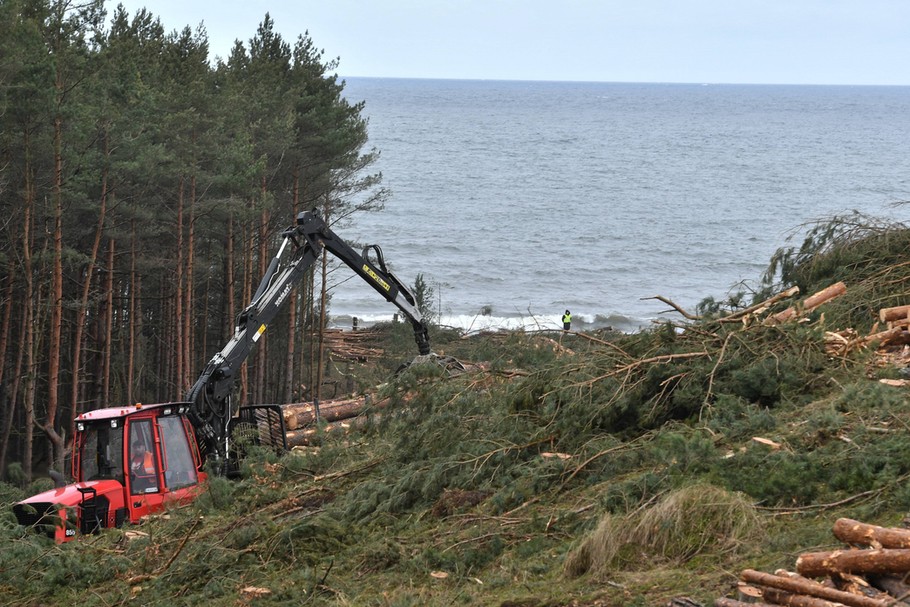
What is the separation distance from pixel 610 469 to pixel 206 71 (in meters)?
24.7

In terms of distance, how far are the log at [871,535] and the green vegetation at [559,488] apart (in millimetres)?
566

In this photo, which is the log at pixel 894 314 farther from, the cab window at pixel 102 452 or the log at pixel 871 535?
the cab window at pixel 102 452

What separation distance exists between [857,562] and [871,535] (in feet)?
0.96

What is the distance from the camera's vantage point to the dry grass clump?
736cm

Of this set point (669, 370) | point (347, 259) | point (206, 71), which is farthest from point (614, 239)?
point (669, 370)

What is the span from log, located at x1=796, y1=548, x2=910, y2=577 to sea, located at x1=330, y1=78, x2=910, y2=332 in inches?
325

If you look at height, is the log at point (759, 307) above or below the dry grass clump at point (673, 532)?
above

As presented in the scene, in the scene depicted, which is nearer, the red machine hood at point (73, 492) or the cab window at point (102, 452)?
the red machine hood at point (73, 492)

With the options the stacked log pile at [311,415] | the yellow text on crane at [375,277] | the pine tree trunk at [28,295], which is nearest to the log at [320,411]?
the stacked log pile at [311,415]

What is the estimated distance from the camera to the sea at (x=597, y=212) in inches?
2082

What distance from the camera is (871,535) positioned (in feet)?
20.0

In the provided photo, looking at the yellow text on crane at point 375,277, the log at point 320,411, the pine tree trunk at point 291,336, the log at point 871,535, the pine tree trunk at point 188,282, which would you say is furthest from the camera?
the pine tree trunk at point 291,336

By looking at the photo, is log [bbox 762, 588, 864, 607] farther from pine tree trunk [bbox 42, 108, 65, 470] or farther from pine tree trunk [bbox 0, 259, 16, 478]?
pine tree trunk [bbox 0, 259, 16, 478]

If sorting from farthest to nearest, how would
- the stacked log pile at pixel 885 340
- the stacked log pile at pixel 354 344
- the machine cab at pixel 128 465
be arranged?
the stacked log pile at pixel 354 344, the machine cab at pixel 128 465, the stacked log pile at pixel 885 340
